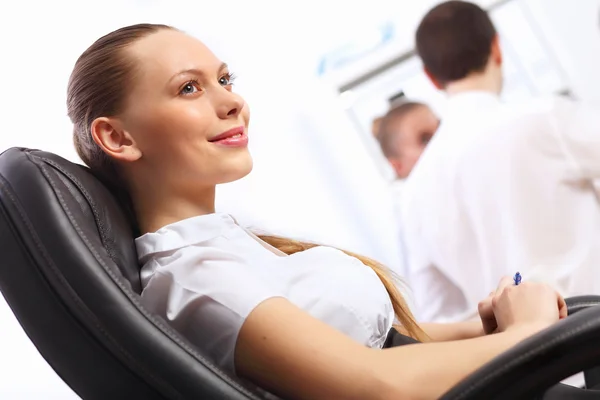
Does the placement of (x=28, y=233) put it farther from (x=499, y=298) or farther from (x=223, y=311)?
(x=499, y=298)

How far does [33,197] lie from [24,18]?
1.86 metres

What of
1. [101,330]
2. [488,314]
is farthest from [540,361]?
[101,330]

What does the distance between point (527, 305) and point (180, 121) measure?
551 millimetres

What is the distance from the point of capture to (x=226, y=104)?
1.29m

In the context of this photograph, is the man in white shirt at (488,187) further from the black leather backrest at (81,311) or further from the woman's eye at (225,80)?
the black leather backrest at (81,311)

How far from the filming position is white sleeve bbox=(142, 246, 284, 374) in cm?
103

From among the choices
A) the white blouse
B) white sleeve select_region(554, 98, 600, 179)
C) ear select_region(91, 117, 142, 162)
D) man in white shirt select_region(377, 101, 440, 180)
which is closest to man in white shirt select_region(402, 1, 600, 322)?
white sleeve select_region(554, 98, 600, 179)

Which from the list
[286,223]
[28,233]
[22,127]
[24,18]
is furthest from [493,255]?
[28,233]

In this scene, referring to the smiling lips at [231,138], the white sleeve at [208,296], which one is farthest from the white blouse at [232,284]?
the smiling lips at [231,138]

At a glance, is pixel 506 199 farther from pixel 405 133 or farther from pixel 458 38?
pixel 405 133

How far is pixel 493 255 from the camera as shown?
2.59 metres

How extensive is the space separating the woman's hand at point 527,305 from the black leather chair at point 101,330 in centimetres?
9

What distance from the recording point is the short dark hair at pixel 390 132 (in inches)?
147

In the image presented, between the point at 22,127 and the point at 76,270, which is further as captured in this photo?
the point at 22,127
